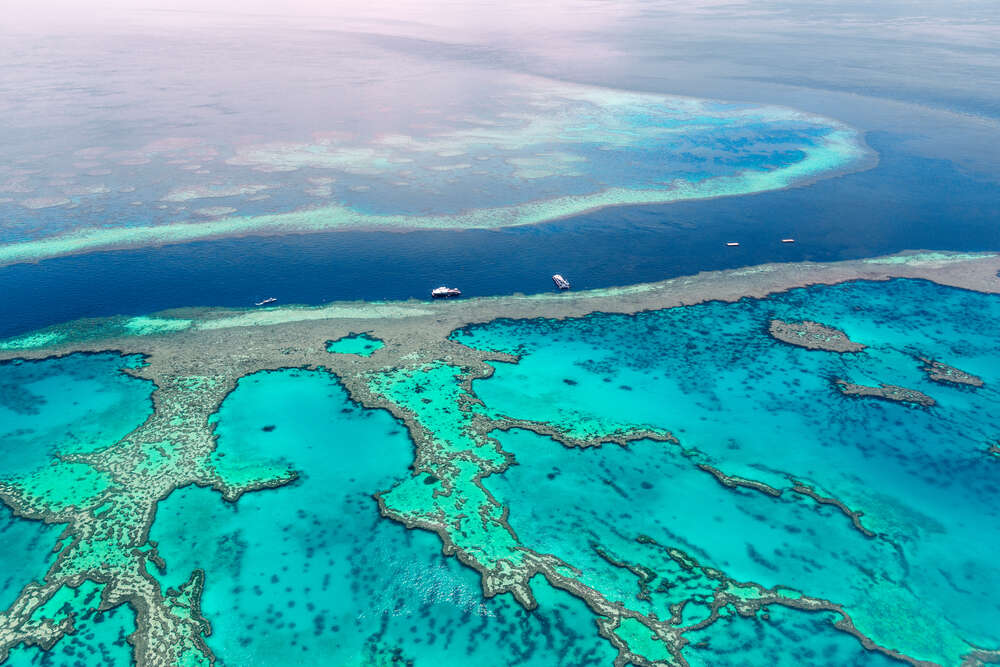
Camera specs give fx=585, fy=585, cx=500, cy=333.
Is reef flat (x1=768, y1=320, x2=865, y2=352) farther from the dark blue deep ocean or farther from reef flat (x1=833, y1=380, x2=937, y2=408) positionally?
the dark blue deep ocean

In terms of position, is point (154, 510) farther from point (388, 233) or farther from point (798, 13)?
point (798, 13)

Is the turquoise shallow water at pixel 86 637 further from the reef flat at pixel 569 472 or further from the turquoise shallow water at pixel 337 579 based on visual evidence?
the turquoise shallow water at pixel 337 579

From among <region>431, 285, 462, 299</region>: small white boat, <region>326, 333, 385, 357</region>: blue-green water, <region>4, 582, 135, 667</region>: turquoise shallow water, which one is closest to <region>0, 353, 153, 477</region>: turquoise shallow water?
<region>4, 582, 135, 667</region>: turquoise shallow water

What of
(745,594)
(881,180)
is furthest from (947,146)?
(745,594)

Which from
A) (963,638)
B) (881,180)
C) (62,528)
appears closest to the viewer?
(963,638)

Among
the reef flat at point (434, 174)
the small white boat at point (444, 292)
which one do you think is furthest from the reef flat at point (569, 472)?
the reef flat at point (434, 174)
